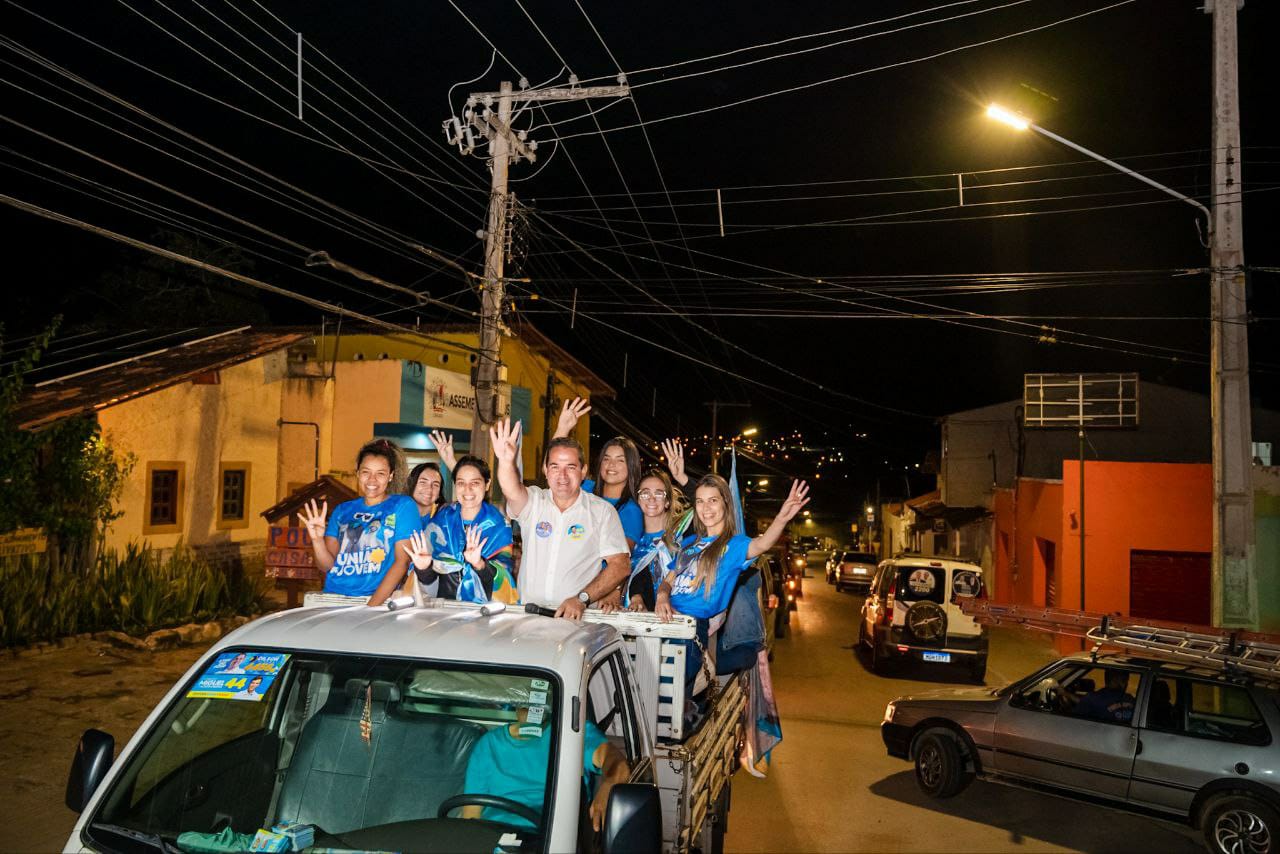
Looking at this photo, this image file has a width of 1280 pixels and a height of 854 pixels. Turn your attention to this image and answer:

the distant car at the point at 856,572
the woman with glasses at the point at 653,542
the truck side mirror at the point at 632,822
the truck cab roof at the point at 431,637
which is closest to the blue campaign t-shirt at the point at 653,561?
the woman with glasses at the point at 653,542

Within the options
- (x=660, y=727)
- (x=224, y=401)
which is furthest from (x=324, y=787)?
(x=224, y=401)

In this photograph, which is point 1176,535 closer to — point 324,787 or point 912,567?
point 912,567

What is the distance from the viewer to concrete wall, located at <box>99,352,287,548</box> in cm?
1612

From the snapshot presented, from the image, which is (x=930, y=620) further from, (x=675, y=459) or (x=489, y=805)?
(x=489, y=805)

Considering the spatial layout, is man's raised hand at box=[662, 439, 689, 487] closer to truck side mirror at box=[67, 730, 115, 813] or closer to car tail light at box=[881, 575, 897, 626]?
truck side mirror at box=[67, 730, 115, 813]

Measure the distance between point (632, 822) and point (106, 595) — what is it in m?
11.3

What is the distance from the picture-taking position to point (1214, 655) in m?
6.87

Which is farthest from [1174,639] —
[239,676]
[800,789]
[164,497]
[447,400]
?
[447,400]

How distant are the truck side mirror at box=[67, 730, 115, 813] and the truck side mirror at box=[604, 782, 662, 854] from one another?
61.9 inches

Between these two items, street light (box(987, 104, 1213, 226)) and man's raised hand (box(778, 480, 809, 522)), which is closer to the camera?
man's raised hand (box(778, 480, 809, 522))

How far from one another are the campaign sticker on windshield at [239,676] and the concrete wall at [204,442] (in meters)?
14.1

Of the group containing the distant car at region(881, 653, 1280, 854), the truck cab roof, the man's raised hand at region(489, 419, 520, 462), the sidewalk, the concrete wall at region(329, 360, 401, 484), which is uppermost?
the concrete wall at region(329, 360, 401, 484)

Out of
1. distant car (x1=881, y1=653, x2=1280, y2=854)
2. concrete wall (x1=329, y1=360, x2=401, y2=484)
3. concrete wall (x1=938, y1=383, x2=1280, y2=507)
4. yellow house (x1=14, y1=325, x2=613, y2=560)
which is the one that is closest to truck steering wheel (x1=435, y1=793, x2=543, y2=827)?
distant car (x1=881, y1=653, x2=1280, y2=854)

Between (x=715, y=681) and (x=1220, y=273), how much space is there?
8873mm
